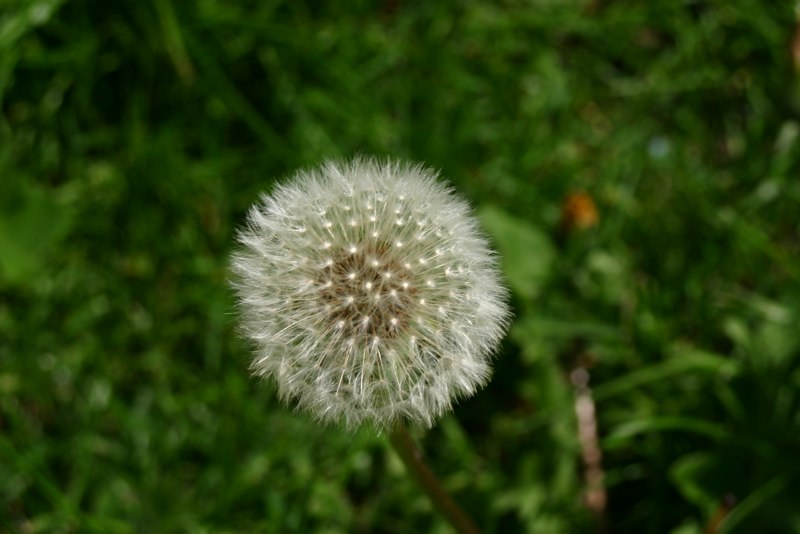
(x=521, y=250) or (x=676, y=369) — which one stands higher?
(x=521, y=250)

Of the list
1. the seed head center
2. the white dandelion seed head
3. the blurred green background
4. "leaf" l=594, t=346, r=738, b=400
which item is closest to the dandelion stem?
the white dandelion seed head

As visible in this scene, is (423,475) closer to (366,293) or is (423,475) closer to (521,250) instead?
(366,293)

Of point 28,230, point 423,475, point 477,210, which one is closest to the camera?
point 423,475

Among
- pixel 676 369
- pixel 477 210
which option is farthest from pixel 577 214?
pixel 676 369

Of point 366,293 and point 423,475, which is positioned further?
point 423,475

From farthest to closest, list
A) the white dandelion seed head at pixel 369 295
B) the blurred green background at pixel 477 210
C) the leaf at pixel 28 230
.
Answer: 1. the leaf at pixel 28 230
2. the blurred green background at pixel 477 210
3. the white dandelion seed head at pixel 369 295

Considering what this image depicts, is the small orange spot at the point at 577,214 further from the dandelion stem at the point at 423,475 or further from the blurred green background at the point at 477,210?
the dandelion stem at the point at 423,475

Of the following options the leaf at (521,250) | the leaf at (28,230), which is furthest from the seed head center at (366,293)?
the leaf at (28,230)
